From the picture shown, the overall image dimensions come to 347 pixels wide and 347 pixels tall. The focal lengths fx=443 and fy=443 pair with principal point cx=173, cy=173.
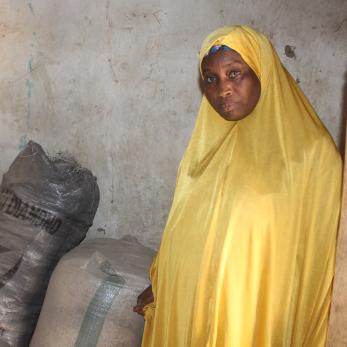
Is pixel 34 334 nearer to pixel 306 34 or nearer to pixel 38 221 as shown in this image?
pixel 38 221

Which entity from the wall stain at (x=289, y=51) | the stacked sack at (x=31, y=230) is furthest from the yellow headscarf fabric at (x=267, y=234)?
the stacked sack at (x=31, y=230)

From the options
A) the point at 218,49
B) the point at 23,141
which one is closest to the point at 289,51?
the point at 218,49

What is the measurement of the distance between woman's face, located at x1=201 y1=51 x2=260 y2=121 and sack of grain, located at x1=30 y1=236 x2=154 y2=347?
74 centimetres

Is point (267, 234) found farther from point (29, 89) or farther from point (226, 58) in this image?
point (29, 89)

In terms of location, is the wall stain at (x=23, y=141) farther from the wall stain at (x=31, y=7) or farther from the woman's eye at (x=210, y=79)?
the woman's eye at (x=210, y=79)

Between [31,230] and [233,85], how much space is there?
106 cm

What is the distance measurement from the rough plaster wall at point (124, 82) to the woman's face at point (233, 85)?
66 centimetres

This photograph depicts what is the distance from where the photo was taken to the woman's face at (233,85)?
1.25m

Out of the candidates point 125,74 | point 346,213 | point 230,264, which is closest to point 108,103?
point 125,74

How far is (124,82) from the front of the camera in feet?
6.86

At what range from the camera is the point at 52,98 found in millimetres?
2223

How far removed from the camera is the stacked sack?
5.89 feet

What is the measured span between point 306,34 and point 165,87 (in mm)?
644

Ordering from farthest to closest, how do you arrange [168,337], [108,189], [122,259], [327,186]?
[108,189] < [122,259] < [168,337] < [327,186]
